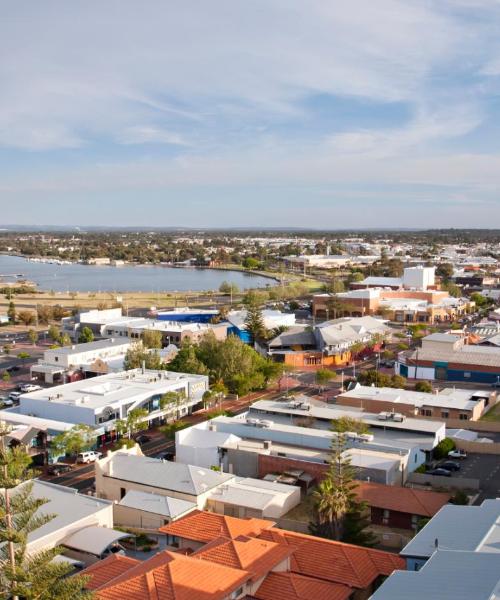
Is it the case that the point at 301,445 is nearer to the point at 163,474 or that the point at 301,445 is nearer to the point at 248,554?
the point at 163,474

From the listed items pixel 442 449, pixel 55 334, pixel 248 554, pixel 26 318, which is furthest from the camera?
pixel 26 318

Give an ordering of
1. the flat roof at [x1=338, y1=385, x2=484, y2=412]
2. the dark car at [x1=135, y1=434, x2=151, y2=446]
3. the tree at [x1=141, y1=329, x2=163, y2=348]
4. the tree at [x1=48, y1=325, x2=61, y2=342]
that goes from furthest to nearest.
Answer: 1. the tree at [x1=48, y1=325, x2=61, y2=342]
2. the tree at [x1=141, y1=329, x2=163, y2=348]
3. the flat roof at [x1=338, y1=385, x2=484, y2=412]
4. the dark car at [x1=135, y1=434, x2=151, y2=446]

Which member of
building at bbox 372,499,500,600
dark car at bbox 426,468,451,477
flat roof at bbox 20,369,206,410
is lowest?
dark car at bbox 426,468,451,477

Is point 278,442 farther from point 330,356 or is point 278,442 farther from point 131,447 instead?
point 330,356

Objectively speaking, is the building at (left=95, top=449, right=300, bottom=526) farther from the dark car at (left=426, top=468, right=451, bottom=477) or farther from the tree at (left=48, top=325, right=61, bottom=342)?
the tree at (left=48, top=325, right=61, bottom=342)

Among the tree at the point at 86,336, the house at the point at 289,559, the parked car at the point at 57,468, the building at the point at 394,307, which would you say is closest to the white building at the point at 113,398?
the parked car at the point at 57,468

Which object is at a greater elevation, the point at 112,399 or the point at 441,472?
the point at 112,399

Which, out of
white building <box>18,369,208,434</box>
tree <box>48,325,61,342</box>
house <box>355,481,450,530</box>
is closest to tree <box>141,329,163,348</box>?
tree <box>48,325,61,342</box>

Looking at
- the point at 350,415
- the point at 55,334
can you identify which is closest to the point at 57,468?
the point at 350,415
